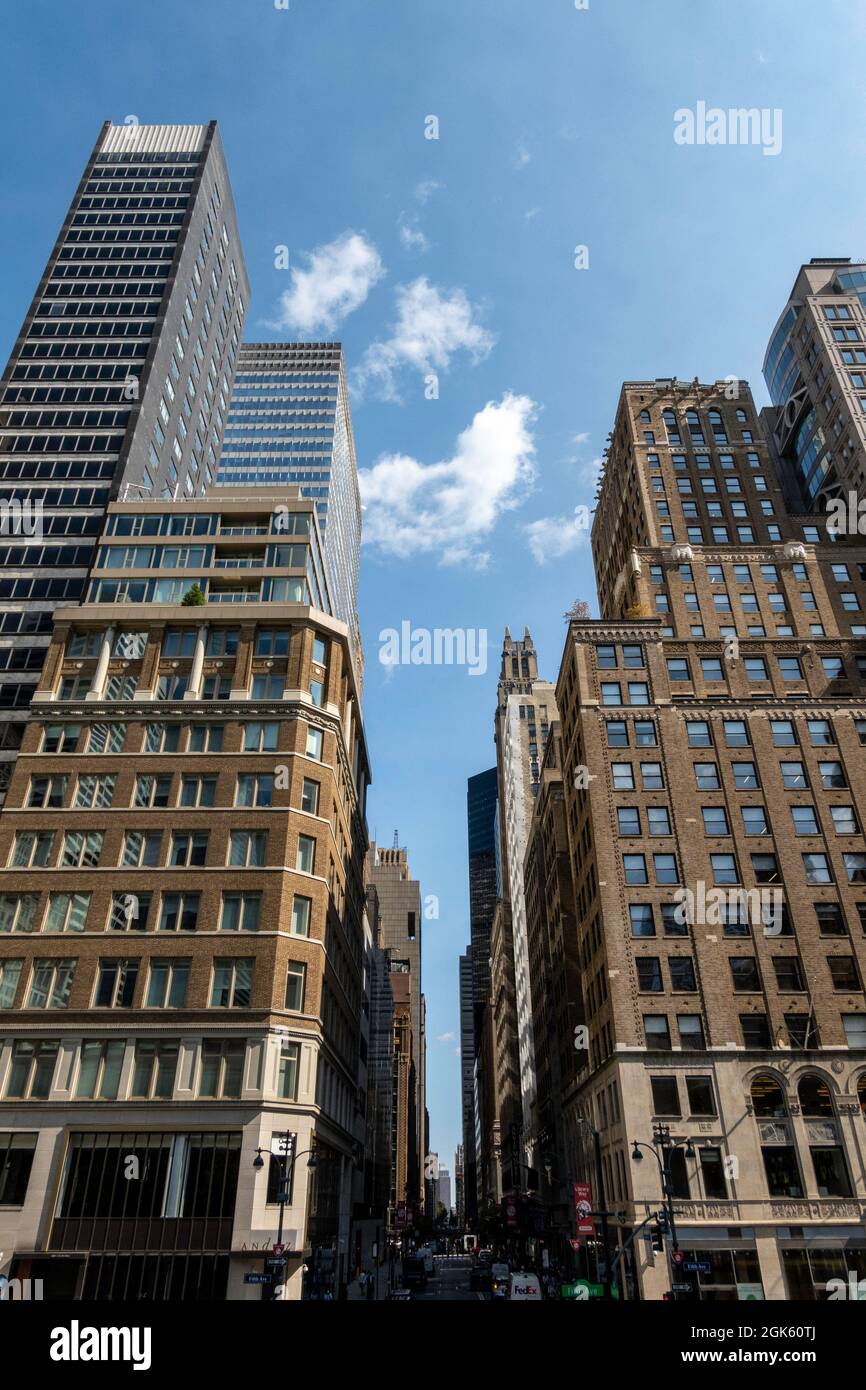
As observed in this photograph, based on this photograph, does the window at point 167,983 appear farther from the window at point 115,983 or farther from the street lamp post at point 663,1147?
the street lamp post at point 663,1147

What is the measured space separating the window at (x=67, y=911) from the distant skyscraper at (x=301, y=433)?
7534cm

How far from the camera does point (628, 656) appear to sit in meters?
65.4

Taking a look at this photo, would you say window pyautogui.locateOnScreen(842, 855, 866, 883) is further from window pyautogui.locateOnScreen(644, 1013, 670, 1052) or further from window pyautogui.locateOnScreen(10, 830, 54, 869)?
window pyautogui.locateOnScreen(10, 830, 54, 869)

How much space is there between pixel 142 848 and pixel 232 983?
9.11 m

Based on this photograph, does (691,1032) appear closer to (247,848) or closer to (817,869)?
(817,869)

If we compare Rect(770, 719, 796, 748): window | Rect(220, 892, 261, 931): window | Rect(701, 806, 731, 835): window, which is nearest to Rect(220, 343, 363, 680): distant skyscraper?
Rect(770, 719, 796, 748): window

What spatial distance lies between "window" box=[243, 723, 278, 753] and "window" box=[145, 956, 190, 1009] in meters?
12.2

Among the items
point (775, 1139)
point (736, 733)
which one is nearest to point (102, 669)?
point (736, 733)

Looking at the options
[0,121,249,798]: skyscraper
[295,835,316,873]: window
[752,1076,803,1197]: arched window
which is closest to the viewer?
[752,1076,803,1197]: arched window

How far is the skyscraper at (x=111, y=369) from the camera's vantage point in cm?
7306

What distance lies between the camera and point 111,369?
84688 mm

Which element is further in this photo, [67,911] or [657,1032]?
[657,1032]

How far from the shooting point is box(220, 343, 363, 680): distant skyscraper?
12850 centimetres
